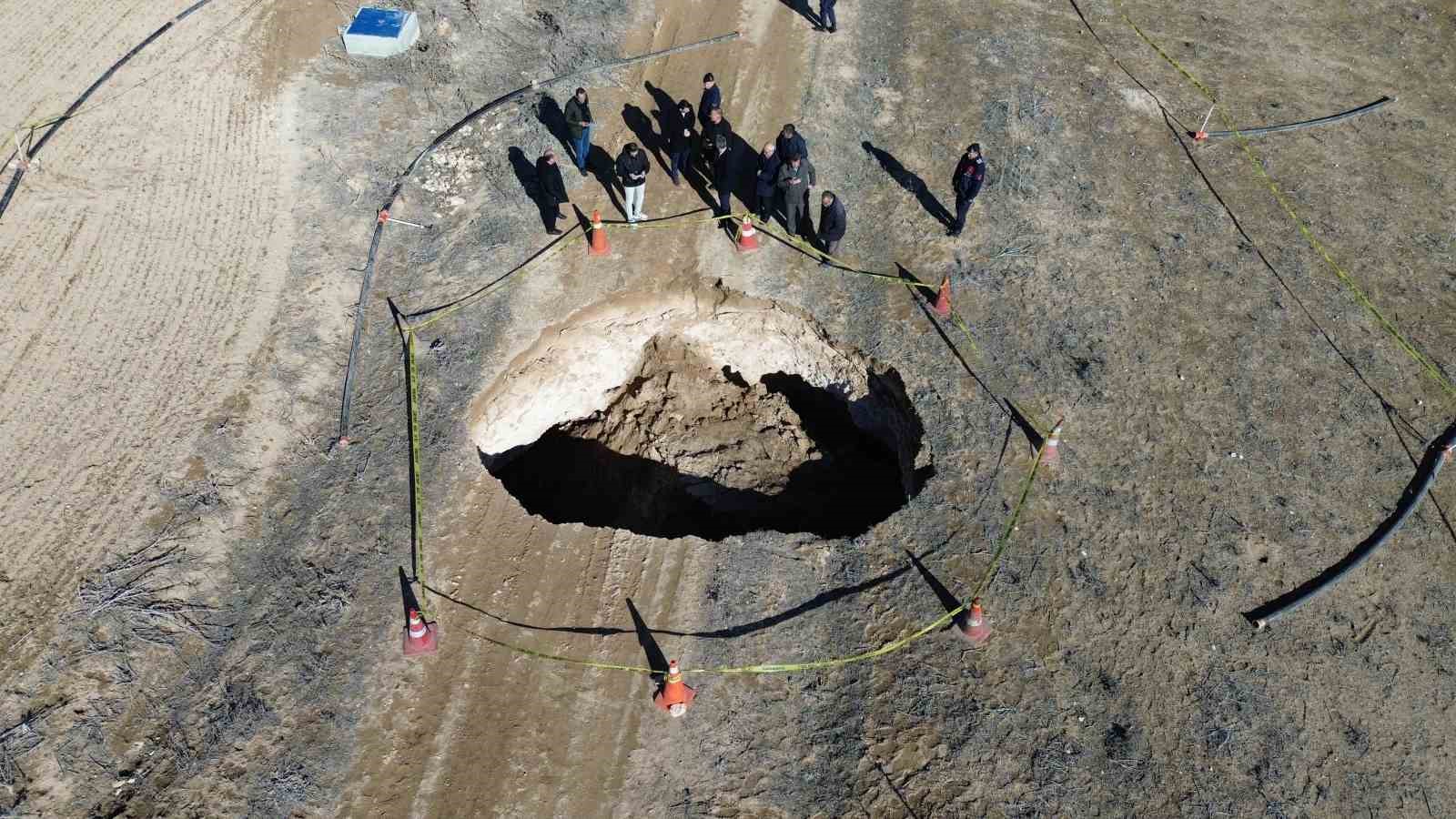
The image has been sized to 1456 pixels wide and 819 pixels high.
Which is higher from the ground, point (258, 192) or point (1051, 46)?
point (258, 192)

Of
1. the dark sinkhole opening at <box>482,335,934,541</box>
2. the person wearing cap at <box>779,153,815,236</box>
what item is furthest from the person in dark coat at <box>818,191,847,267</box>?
the dark sinkhole opening at <box>482,335,934,541</box>

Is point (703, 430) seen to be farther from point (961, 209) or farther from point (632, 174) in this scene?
point (961, 209)

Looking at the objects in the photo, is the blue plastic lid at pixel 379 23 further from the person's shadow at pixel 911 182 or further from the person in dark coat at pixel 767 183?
the person's shadow at pixel 911 182

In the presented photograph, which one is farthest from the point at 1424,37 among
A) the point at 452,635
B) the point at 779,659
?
the point at 452,635

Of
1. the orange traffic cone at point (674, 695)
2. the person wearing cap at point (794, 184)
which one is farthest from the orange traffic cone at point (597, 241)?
the orange traffic cone at point (674, 695)

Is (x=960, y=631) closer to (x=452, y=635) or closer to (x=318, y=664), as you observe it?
(x=452, y=635)

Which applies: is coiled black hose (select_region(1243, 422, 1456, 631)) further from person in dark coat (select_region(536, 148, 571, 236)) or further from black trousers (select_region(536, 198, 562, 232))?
black trousers (select_region(536, 198, 562, 232))
